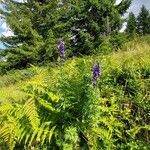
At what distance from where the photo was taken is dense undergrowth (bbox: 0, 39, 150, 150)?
182 inches

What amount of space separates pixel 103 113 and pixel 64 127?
0.49m

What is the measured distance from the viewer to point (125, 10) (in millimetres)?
45281

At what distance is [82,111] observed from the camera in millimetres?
4574

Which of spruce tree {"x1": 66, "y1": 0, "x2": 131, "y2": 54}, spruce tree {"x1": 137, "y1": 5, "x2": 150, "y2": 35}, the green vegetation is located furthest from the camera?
spruce tree {"x1": 137, "y1": 5, "x2": 150, "y2": 35}

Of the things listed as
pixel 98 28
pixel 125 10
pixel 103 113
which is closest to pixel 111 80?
pixel 103 113

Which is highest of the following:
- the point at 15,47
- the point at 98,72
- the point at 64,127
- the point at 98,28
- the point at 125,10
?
the point at 125,10

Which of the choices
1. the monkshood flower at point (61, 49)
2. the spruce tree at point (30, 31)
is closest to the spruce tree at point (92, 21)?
the spruce tree at point (30, 31)

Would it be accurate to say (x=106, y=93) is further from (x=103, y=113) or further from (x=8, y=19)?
(x=8, y=19)

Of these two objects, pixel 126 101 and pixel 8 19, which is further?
pixel 8 19

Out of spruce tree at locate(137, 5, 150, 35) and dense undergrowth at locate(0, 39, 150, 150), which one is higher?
spruce tree at locate(137, 5, 150, 35)

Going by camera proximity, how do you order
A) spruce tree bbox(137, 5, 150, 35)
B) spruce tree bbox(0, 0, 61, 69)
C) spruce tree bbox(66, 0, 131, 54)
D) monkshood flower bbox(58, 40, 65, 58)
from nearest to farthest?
monkshood flower bbox(58, 40, 65, 58)
spruce tree bbox(0, 0, 61, 69)
spruce tree bbox(66, 0, 131, 54)
spruce tree bbox(137, 5, 150, 35)

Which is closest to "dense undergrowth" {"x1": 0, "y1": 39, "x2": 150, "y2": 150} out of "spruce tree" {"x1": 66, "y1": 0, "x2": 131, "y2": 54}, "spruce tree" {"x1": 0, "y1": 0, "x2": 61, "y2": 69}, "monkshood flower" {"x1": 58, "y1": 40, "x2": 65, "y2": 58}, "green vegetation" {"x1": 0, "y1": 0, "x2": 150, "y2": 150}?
"green vegetation" {"x1": 0, "y1": 0, "x2": 150, "y2": 150}

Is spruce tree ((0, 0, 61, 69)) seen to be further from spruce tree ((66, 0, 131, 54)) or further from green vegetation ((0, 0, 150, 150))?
green vegetation ((0, 0, 150, 150))

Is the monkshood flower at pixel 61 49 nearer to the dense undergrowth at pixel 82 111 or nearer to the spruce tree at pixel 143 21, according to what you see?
the dense undergrowth at pixel 82 111
